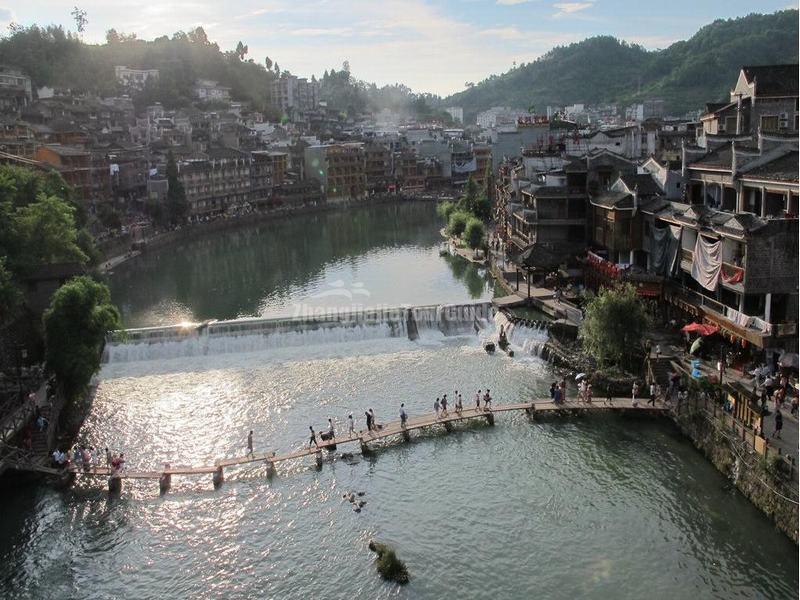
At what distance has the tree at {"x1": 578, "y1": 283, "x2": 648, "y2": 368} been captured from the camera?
31859mm

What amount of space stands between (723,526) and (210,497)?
1578cm

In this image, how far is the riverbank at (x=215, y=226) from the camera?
67188 mm

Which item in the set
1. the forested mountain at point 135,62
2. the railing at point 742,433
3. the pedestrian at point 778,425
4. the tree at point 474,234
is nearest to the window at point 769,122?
the tree at point 474,234

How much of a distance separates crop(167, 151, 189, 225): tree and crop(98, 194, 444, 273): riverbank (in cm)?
154

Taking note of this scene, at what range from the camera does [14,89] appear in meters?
107

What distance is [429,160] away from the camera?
128m

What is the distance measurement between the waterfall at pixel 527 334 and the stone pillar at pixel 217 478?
17.7 m

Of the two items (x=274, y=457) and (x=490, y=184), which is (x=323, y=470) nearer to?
(x=274, y=457)

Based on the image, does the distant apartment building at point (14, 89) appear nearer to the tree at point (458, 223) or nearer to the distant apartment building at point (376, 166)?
the distant apartment building at point (376, 166)

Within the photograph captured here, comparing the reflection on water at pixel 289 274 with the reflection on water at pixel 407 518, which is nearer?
the reflection on water at pixel 407 518

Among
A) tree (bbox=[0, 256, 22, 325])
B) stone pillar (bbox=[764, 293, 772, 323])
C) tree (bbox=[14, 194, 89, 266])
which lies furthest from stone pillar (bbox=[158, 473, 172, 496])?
stone pillar (bbox=[764, 293, 772, 323])

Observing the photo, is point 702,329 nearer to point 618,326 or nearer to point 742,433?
point 618,326

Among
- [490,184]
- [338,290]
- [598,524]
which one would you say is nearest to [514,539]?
[598,524]

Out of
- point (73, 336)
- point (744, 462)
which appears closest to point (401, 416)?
point (744, 462)
